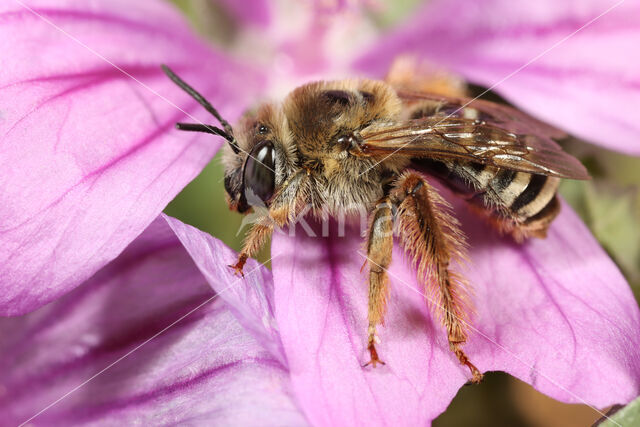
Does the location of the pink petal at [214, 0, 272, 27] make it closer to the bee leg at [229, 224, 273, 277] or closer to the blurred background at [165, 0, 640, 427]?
the blurred background at [165, 0, 640, 427]

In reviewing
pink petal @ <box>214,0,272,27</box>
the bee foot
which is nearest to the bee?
the bee foot

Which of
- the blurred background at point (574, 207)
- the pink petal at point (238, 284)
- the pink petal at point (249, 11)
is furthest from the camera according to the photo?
the pink petal at point (249, 11)

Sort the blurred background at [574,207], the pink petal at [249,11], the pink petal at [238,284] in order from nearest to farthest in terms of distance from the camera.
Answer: the pink petal at [238,284] → the blurred background at [574,207] → the pink petal at [249,11]

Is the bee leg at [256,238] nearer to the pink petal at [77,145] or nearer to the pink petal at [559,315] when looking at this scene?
the pink petal at [77,145]

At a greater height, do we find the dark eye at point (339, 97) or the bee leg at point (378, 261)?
the dark eye at point (339, 97)

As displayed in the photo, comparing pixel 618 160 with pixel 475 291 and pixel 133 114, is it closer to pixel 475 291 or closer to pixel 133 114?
pixel 475 291

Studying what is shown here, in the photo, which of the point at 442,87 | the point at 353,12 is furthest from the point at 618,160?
the point at 353,12

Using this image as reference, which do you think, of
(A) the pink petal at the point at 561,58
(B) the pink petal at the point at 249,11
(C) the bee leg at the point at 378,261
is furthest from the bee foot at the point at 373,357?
(B) the pink petal at the point at 249,11

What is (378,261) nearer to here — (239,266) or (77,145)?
(239,266)
